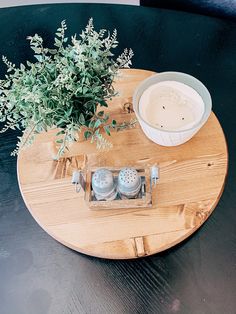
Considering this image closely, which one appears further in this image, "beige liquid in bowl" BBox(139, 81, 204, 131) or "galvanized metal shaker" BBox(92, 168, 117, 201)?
"beige liquid in bowl" BBox(139, 81, 204, 131)

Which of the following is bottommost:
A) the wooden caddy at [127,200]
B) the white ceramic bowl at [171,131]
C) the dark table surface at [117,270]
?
the dark table surface at [117,270]

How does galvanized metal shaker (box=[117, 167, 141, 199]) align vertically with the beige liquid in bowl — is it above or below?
below

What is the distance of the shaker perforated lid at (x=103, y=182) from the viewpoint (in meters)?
0.76

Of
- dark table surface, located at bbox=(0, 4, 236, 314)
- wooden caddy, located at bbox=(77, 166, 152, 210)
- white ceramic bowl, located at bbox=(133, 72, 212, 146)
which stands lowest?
dark table surface, located at bbox=(0, 4, 236, 314)

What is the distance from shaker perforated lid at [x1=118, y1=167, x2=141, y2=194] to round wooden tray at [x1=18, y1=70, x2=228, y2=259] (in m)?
0.07

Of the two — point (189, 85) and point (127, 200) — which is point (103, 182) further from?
point (189, 85)

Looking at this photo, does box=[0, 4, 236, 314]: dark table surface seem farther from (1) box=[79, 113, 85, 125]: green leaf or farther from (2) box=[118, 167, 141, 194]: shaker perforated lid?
(1) box=[79, 113, 85, 125]: green leaf

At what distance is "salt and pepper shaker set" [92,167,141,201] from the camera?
0.76 m

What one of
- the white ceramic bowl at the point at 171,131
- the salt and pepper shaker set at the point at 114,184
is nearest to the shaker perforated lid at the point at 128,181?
the salt and pepper shaker set at the point at 114,184

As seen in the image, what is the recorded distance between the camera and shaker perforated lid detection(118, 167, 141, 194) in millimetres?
754

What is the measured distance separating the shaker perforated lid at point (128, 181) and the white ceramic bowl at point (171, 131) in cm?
13

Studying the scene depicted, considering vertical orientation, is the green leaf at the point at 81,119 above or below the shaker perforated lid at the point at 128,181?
above

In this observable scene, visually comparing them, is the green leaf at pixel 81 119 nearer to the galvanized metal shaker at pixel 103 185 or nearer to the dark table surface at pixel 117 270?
the galvanized metal shaker at pixel 103 185

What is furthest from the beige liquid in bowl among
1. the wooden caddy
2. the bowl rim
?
the wooden caddy
